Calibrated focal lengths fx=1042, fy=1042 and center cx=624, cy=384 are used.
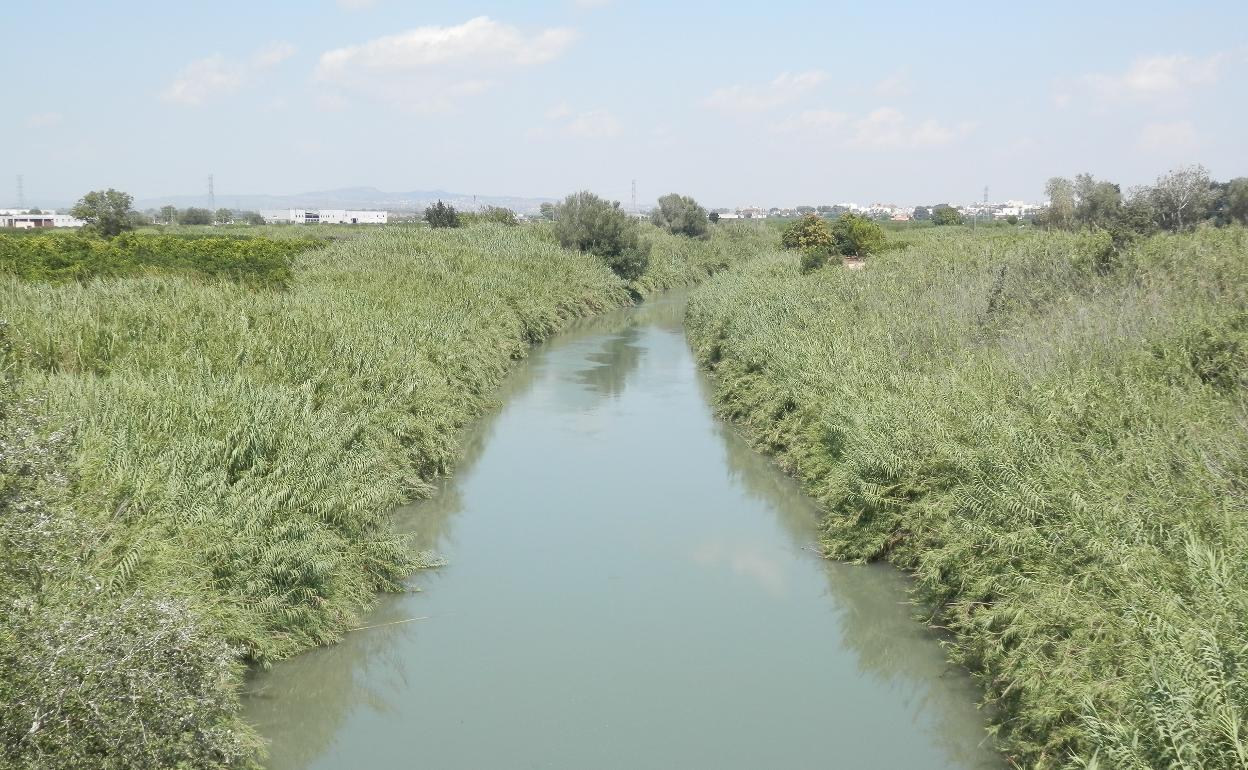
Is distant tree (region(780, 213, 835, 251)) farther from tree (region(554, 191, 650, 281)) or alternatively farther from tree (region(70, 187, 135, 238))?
tree (region(70, 187, 135, 238))

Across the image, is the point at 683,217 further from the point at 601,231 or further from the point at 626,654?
the point at 626,654

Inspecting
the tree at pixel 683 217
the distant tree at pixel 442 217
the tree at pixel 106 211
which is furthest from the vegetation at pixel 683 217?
the tree at pixel 106 211

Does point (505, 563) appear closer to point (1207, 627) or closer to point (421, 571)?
point (421, 571)

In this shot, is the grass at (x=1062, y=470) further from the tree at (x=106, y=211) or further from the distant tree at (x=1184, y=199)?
the tree at (x=106, y=211)

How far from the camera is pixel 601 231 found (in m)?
42.0

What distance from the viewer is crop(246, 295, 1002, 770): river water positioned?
26.0ft

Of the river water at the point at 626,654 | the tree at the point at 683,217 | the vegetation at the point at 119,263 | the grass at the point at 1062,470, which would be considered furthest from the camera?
the tree at the point at 683,217

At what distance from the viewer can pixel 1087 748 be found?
6.30 meters

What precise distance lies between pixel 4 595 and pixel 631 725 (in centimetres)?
457

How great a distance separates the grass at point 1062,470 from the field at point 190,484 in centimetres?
507

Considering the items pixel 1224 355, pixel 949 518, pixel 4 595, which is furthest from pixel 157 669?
pixel 1224 355

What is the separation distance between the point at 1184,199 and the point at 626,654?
106 ft

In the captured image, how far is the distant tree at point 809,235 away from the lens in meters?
44.2

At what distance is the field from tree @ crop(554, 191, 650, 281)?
21714 millimetres
